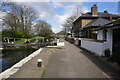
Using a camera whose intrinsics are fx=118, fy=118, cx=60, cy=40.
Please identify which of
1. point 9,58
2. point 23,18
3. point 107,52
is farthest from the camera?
point 23,18

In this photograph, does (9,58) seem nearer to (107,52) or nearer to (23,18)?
(107,52)

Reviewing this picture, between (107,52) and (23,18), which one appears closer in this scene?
(107,52)

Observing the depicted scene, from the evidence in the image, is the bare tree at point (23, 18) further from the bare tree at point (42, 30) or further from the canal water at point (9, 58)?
the canal water at point (9, 58)

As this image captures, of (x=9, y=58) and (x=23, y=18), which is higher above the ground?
(x=23, y=18)

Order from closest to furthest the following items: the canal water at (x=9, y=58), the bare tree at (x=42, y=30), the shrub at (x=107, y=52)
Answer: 1. the shrub at (x=107, y=52)
2. the canal water at (x=9, y=58)
3. the bare tree at (x=42, y=30)

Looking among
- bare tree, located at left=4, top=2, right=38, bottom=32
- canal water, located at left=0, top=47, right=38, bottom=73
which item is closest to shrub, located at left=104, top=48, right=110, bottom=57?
canal water, located at left=0, top=47, right=38, bottom=73

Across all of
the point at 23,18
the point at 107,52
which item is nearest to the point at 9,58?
the point at 107,52

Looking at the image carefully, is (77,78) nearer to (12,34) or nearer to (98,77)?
(98,77)

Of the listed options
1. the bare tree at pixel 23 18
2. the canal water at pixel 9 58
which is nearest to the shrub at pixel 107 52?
the canal water at pixel 9 58

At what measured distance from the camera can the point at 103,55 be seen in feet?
31.8

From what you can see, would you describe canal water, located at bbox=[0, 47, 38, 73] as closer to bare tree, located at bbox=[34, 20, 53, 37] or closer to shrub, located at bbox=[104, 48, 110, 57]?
shrub, located at bbox=[104, 48, 110, 57]

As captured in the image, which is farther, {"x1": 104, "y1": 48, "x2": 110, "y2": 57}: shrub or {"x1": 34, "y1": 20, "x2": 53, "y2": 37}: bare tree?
{"x1": 34, "y1": 20, "x2": 53, "y2": 37}: bare tree

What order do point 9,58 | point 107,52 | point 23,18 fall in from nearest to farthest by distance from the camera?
point 107,52, point 9,58, point 23,18

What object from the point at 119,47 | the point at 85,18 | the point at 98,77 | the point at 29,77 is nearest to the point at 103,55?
the point at 119,47
